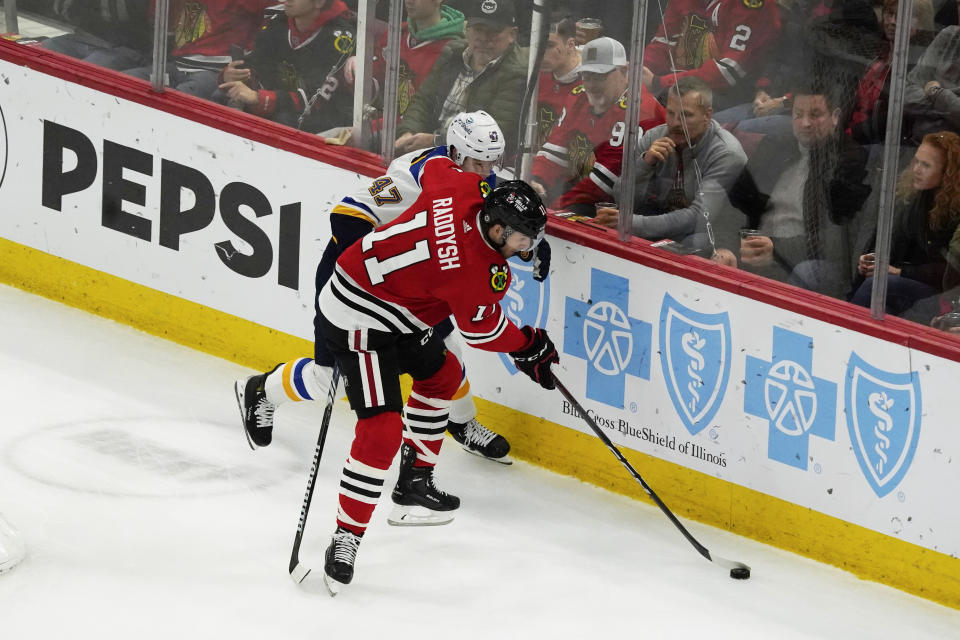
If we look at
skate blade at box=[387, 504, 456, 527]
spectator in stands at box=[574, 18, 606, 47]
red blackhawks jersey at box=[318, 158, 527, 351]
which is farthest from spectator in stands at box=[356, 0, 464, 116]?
skate blade at box=[387, 504, 456, 527]

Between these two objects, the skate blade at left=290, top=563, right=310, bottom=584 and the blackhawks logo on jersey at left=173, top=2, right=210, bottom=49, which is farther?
the blackhawks logo on jersey at left=173, top=2, right=210, bottom=49

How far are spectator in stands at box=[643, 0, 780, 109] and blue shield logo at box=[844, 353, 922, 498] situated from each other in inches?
35.0

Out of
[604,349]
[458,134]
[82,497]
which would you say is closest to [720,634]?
[604,349]

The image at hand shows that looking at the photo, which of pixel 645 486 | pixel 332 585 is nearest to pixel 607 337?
pixel 645 486

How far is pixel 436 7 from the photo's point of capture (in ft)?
18.1

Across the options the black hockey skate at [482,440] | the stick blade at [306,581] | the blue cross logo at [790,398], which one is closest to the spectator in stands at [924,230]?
the blue cross logo at [790,398]

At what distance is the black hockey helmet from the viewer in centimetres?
445

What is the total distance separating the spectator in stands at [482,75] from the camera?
535 centimetres

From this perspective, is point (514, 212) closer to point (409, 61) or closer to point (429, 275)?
point (429, 275)

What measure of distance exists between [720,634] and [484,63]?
2043mm

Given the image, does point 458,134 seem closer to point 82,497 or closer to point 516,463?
point 516,463

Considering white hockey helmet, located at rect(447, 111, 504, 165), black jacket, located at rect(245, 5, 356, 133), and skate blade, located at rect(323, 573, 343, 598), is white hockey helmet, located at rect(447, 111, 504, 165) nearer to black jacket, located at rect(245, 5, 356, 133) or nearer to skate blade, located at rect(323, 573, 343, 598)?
black jacket, located at rect(245, 5, 356, 133)

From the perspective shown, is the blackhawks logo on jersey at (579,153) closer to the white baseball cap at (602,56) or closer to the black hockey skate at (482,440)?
the white baseball cap at (602,56)

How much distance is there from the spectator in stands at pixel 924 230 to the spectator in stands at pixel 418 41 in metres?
1.63
